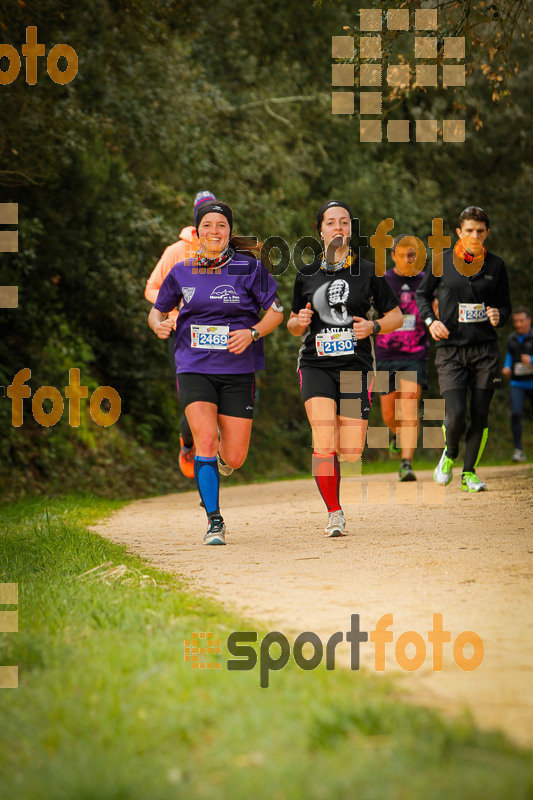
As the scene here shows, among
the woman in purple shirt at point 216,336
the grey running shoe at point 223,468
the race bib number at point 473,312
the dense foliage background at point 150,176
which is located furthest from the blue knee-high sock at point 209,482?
the dense foliage background at point 150,176

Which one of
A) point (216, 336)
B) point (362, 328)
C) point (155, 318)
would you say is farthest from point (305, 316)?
point (155, 318)

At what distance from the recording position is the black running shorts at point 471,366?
29.7ft

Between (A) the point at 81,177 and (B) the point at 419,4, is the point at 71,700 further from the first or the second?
(A) the point at 81,177

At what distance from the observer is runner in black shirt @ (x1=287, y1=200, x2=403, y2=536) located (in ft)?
23.0

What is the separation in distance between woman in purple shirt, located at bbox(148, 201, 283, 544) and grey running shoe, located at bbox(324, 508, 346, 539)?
0.78m

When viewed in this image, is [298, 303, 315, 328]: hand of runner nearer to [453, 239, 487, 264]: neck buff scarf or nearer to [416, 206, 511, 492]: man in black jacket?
[416, 206, 511, 492]: man in black jacket

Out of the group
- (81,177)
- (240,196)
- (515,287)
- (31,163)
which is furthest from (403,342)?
(515,287)

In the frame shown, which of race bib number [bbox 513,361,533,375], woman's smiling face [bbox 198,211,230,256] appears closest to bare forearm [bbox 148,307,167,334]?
woman's smiling face [bbox 198,211,230,256]

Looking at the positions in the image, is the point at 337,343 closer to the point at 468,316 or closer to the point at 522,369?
the point at 468,316

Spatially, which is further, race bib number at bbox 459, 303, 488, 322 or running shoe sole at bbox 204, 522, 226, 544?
race bib number at bbox 459, 303, 488, 322

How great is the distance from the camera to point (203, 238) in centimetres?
724

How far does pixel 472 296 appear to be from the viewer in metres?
8.98
